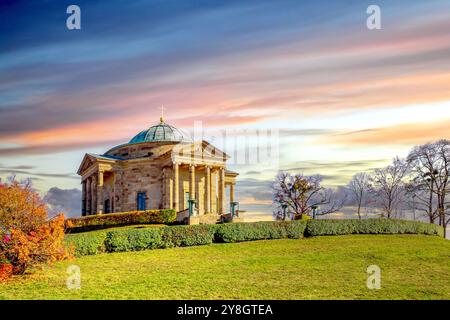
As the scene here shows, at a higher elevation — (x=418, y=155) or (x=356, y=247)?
(x=418, y=155)

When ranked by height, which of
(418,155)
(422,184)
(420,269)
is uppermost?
(418,155)

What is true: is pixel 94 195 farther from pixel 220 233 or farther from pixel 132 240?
pixel 132 240

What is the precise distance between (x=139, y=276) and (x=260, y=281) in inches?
208

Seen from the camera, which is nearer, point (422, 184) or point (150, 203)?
point (150, 203)

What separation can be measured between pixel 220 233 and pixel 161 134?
21533 millimetres

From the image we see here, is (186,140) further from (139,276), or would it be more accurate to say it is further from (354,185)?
(139,276)

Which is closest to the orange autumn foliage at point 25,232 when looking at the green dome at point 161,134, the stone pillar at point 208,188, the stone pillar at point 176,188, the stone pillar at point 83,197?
the stone pillar at point 176,188

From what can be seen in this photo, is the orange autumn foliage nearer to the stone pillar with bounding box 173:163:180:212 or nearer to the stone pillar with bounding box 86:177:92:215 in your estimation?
the stone pillar with bounding box 173:163:180:212

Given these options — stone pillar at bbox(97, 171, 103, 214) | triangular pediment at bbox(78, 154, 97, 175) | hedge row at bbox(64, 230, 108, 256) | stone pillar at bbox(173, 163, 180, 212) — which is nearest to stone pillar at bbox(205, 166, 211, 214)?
stone pillar at bbox(173, 163, 180, 212)

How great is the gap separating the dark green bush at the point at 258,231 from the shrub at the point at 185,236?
3.46 feet

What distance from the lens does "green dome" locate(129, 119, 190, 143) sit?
48.5 meters

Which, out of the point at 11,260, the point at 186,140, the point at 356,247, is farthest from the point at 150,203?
the point at 11,260
